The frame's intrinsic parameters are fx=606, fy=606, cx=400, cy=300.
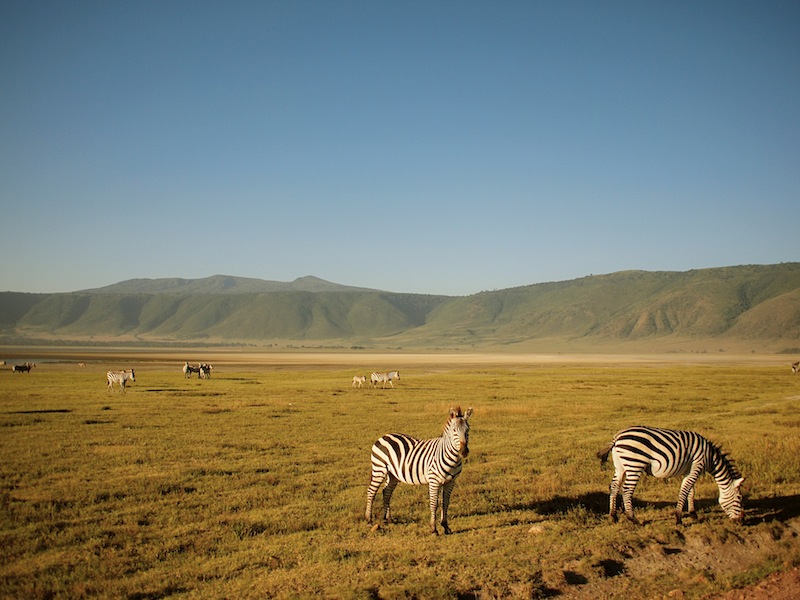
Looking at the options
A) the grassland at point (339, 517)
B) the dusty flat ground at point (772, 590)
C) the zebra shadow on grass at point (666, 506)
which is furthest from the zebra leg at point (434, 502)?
the dusty flat ground at point (772, 590)

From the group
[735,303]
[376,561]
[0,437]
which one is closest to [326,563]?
[376,561]

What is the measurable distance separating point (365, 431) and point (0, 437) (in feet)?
40.5

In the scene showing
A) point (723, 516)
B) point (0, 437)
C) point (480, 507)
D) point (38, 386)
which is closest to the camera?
point (723, 516)

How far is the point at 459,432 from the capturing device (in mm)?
9367

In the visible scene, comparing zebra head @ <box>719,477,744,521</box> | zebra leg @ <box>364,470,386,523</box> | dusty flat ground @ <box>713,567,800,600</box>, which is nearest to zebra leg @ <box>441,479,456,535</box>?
zebra leg @ <box>364,470,386,523</box>

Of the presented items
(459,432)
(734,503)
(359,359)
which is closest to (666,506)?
(734,503)

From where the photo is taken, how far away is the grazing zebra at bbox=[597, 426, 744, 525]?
35.5 feet

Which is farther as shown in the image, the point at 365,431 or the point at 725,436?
the point at 365,431

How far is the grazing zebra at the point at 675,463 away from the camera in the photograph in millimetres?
10812

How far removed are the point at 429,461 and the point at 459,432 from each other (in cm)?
110

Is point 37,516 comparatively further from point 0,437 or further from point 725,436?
point 725,436

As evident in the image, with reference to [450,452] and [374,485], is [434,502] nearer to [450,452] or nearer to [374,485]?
[450,452]

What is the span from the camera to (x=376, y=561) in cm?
905

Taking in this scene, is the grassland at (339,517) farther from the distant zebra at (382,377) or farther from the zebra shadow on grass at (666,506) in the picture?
the distant zebra at (382,377)
